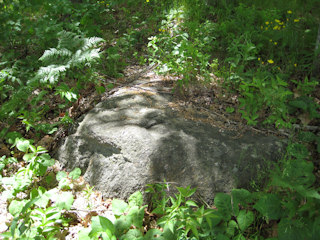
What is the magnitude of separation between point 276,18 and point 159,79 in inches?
105

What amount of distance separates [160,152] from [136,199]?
0.57 meters

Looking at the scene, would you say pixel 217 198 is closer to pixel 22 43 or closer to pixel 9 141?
pixel 9 141

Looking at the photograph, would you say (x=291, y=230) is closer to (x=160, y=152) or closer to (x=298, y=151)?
(x=298, y=151)

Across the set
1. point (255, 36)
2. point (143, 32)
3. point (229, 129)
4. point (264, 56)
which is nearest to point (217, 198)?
point (229, 129)

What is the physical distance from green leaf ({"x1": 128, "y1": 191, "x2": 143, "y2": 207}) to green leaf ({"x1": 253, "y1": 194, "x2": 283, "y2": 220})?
0.99 metres

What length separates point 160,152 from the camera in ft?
8.73

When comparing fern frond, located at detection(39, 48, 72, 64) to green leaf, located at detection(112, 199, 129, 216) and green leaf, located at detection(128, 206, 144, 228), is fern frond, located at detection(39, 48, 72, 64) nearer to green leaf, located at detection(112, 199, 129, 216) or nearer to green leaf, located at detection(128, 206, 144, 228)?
green leaf, located at detection(112, 199, 129, 216)

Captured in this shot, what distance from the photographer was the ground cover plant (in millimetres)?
2059

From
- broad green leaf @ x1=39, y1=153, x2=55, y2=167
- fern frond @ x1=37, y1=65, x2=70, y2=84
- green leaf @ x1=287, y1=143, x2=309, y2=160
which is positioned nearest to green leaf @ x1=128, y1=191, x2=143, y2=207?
broad green leaf @ x1=39, y1=153, x2=55, y2=167

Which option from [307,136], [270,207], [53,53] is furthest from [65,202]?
[307,136]

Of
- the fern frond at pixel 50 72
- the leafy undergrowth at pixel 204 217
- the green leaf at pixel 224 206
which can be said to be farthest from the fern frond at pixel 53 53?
the green leaf at pixel 224 206

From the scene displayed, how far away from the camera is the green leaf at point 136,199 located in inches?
90.0

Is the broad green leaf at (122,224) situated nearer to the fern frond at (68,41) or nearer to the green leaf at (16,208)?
the green leaf at (16,208)

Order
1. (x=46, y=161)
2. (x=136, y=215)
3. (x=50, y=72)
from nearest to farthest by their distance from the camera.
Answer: (x=136, y=215), (x=46, y=161), (x=50, y=72)
